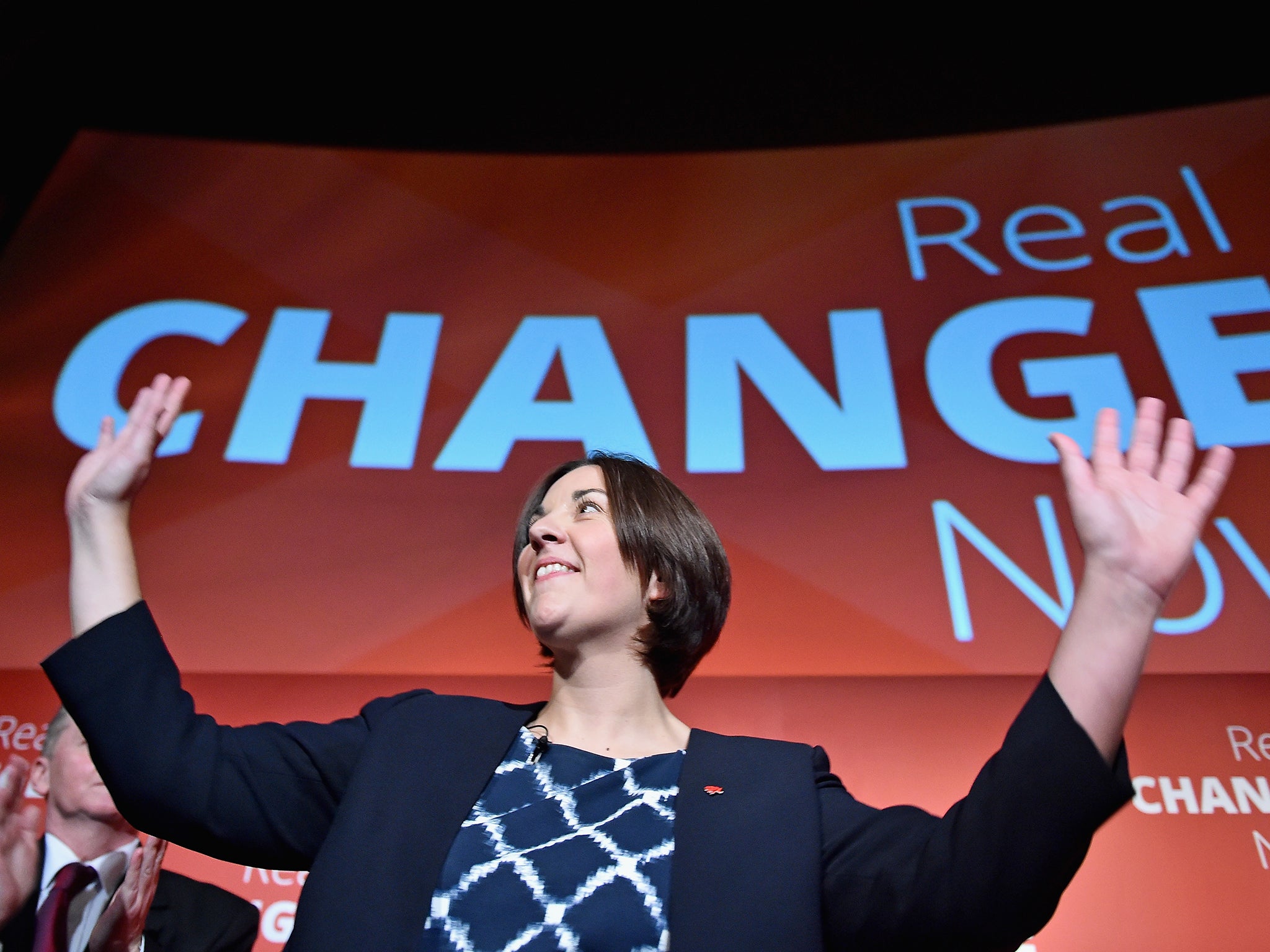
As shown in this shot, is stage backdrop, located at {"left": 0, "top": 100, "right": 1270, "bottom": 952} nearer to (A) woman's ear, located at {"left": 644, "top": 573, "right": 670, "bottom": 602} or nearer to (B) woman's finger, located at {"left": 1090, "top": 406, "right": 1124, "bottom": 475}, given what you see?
(A) woman's ear, located at {"left": 644, "top": 573, "right": 670, "bottom": 602}

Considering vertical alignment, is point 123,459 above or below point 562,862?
above

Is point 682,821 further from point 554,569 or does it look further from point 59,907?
point 59,907

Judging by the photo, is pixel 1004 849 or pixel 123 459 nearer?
pixel 1004 849

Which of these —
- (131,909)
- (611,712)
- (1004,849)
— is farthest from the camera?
(131,909)

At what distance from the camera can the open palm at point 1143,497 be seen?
33.9 inches

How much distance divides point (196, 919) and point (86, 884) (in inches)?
8.8

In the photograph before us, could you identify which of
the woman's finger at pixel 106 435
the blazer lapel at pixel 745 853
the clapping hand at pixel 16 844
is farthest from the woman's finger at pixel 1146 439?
the clapping hand at pixel 16 844

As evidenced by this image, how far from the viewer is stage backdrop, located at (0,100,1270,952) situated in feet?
7.11

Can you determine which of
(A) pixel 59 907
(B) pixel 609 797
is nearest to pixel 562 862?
(B) pixel 609 797

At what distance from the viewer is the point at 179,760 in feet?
3.31

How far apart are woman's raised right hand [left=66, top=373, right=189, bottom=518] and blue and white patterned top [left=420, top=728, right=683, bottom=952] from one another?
517mm

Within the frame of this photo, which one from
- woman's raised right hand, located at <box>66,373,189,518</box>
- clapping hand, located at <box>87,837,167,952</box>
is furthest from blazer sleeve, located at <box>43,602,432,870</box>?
clapping hand, located at <box>87,837,167,952</box>

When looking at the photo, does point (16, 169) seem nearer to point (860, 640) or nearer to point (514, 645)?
point (514, 645)

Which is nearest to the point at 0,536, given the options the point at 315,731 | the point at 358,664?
the point at 358,664
